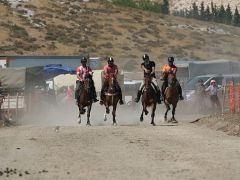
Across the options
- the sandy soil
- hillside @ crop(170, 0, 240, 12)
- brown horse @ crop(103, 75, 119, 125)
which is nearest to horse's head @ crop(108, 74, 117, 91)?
brown horse @ crop(103, 75, 119, 125)

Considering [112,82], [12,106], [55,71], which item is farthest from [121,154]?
[55,71]

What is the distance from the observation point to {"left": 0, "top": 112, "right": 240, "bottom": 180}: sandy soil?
482 inches

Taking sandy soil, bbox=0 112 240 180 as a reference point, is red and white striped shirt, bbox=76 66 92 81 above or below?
above

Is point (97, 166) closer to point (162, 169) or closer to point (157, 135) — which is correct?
point (162, 169)

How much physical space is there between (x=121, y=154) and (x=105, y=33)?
288 ft

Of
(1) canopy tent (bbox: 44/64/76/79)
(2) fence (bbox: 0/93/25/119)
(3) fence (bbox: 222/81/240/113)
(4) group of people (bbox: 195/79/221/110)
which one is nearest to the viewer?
(3) fence (bbox: 222/81/240/113)

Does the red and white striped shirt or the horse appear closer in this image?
the red and white striped shirt

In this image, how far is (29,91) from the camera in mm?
37656

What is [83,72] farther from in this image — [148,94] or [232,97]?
[232,97]

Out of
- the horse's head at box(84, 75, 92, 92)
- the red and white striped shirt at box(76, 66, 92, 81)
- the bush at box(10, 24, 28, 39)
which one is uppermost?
the bush at box(10, 24, 28, 39)

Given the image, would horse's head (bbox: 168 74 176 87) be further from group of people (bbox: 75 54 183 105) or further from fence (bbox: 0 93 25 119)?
fence (bbox: 0 93 25 119)

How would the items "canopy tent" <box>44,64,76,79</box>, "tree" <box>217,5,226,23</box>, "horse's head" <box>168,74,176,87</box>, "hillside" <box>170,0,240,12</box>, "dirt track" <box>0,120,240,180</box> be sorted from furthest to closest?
"hillside" <box>170,0,240,12</box> → "tree" <box>217,5,226,23</box> → "canopy tent" <box>44,64,76,79</box> → "horse's head" <box>168,74,176,87</box> → "dirt track" <box>0,120,240,180</box>

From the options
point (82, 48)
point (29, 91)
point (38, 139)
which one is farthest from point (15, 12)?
point (38, 139)

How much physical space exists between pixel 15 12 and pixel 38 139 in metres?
86.3
